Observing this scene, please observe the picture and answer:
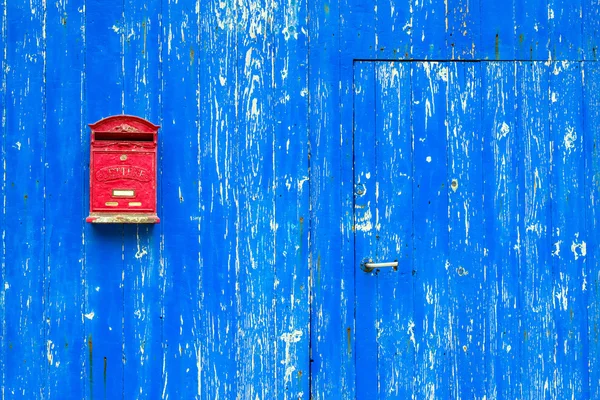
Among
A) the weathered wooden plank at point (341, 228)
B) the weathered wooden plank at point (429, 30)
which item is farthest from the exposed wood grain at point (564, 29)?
the weathered wooden plank at point (341, 228)

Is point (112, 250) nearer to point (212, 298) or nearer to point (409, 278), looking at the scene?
point (212, 298)

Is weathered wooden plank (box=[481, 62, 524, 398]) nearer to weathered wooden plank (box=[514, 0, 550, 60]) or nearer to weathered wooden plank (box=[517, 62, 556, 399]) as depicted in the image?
weathered wooden plank (box=[517, 62, 556, 399])

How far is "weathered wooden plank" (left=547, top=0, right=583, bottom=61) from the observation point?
2588 mm

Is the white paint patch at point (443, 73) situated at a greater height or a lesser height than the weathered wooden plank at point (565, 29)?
lesser

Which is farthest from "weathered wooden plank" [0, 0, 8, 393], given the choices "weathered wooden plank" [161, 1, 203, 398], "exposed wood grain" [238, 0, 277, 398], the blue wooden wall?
"exposed wood grain" [238, 0, 277, 398]

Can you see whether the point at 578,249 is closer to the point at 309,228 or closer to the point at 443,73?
the point at 443,73

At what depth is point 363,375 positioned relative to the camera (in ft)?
8.29

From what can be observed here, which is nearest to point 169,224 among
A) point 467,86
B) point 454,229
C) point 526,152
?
point 454,229

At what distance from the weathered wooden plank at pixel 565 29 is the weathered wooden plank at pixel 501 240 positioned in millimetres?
277

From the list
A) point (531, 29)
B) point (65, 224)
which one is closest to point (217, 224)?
point (65, 224)

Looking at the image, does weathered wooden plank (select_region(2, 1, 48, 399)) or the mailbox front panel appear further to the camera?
weathered wooden plank (select_region(2, 1, 48, 399))

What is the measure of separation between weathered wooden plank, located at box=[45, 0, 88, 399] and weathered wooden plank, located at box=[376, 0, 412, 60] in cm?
129

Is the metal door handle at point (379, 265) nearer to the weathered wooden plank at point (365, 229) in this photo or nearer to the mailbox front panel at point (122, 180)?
the weathered wooden plank at point (365, 229)

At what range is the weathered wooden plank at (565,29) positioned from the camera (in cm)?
259
